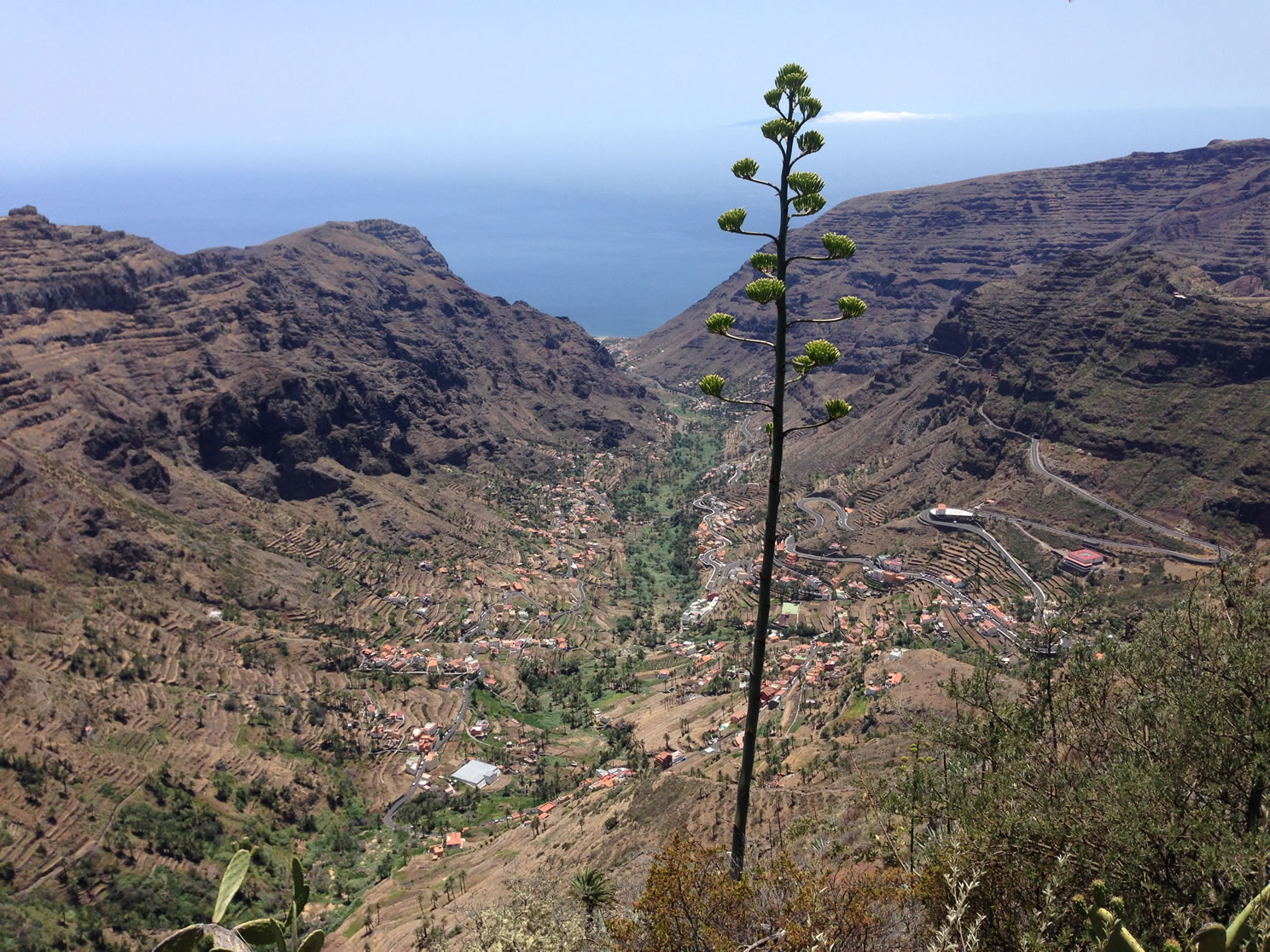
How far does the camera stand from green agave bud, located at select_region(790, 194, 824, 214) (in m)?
7.51

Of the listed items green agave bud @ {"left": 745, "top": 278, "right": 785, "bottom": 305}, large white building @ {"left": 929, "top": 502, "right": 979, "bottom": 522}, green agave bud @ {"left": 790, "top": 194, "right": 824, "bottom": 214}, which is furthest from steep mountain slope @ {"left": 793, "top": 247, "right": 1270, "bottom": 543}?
green agave bud @ {"left": 745, "top": 278, "right": 785, "bottom": 305}

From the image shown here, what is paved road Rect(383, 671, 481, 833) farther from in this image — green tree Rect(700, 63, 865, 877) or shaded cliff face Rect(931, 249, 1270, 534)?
shaded cliff face Rect(931, 249, 1270, 534)

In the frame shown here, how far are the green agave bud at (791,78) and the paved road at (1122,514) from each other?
45.2m

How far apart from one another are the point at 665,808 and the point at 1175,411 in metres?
56.9

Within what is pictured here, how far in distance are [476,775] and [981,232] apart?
149 m

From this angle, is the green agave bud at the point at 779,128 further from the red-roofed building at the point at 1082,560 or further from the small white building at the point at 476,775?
the red-roofed building at the point at 1082,560

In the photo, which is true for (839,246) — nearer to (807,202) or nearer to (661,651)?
(807,202)

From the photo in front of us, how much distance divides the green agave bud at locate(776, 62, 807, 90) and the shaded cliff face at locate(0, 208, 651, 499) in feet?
226

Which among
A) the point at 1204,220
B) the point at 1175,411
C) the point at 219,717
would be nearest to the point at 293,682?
the point at 219,717

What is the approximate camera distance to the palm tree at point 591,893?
1437cm

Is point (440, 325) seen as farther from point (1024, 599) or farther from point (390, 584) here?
point (1024, 599)

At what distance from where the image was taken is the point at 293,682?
4869 centimetres

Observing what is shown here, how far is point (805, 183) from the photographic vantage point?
7457 millimetres

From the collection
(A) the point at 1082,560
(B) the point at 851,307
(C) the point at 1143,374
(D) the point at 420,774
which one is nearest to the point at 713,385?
(B) the point at 851,307
